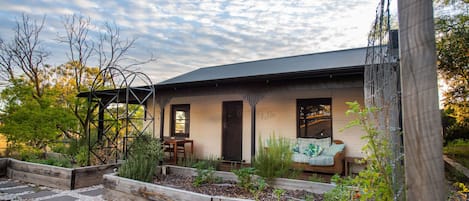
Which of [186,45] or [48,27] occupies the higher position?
[48,27]

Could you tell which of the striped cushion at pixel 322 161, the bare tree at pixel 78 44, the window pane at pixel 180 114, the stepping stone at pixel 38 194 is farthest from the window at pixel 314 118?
the bare tree at pixel 78 44

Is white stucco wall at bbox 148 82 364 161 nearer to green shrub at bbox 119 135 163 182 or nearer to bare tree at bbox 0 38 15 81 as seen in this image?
green shrub at bbox 119 135 163 182

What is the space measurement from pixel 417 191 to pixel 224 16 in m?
7.36

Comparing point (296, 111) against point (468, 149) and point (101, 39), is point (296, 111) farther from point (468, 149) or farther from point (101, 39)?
point (101, 39)

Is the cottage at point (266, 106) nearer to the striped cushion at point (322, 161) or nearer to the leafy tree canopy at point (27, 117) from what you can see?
the striped cushion at point (322, 161)

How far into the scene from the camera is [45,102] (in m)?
6.74

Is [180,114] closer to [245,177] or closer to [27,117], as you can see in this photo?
[27,117]

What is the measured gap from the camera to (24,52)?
9.87 meters

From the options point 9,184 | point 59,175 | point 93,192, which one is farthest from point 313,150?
point 9,184

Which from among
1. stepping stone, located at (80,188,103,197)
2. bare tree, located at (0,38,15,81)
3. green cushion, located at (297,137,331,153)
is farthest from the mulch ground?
bare tree, located at (0,38,15,81)

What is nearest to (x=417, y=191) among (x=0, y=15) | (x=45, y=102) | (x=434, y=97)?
(x=434, y=97)

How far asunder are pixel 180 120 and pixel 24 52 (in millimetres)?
6386

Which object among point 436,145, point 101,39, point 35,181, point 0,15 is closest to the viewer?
point 436,145

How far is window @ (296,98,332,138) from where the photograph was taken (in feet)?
20.9
